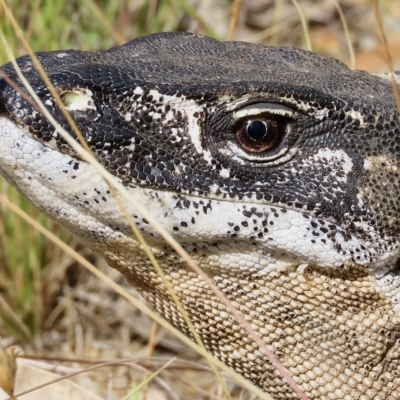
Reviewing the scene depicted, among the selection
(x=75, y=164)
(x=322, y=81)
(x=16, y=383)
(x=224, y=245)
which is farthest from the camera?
(x=16, y=383)

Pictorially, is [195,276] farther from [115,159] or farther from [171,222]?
[115,159]

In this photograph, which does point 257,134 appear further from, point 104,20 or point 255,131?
point 104,20

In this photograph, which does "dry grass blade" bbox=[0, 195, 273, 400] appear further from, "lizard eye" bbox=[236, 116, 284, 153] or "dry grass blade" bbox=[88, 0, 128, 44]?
"dry grass blade" bbox=[88, 0, 128, 44]

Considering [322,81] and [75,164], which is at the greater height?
[322,81]

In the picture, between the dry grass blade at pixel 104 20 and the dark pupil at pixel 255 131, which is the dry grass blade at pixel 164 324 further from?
the dry grass blade at pixel 104 20

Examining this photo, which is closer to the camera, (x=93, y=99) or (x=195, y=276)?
(x=93, y=99)

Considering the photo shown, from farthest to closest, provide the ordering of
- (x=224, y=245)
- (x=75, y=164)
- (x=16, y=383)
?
(x=16, y=383) < (x=224, y=245) < (x=75, y=164)

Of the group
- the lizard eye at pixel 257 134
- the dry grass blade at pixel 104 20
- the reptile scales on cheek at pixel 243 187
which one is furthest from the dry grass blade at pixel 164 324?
the dry grass blade at pixel 104 20

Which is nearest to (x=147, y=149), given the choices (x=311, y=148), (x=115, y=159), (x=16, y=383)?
(x=115, y=159)
